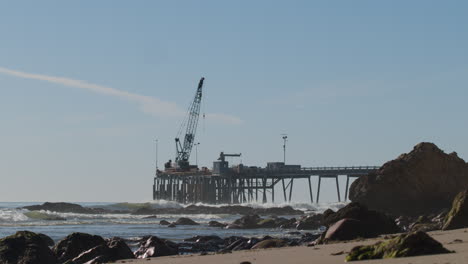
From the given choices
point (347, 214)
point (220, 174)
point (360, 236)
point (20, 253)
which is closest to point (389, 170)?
point (347, 214)

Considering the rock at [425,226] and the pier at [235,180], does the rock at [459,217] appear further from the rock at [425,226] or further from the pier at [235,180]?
the pier at [235,180]

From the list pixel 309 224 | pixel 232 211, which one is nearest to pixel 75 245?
pixel 309 224

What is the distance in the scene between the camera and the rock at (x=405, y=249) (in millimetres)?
16344

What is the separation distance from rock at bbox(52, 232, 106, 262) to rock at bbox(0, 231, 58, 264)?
166 centimetres

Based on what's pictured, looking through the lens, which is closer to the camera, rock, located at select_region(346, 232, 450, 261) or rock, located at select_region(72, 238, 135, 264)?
rock, located at select_region(346, 232, 450, 261)

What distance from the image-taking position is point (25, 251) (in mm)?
26328

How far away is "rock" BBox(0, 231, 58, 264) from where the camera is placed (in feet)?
85.3

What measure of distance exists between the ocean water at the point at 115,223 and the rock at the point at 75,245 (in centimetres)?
2382

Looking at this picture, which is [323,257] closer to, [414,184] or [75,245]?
[75,245]

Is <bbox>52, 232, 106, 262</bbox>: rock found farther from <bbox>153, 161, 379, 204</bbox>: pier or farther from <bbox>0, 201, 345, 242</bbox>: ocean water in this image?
<bbox>153, 161, 379, 204</bbox>: pier

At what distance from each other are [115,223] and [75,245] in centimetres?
5351

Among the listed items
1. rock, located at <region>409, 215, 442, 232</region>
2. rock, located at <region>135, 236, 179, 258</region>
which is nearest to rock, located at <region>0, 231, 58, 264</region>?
rock, located at <region>135, 236, 179, 258</region>

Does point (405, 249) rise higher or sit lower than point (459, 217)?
lower

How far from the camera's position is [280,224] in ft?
214
